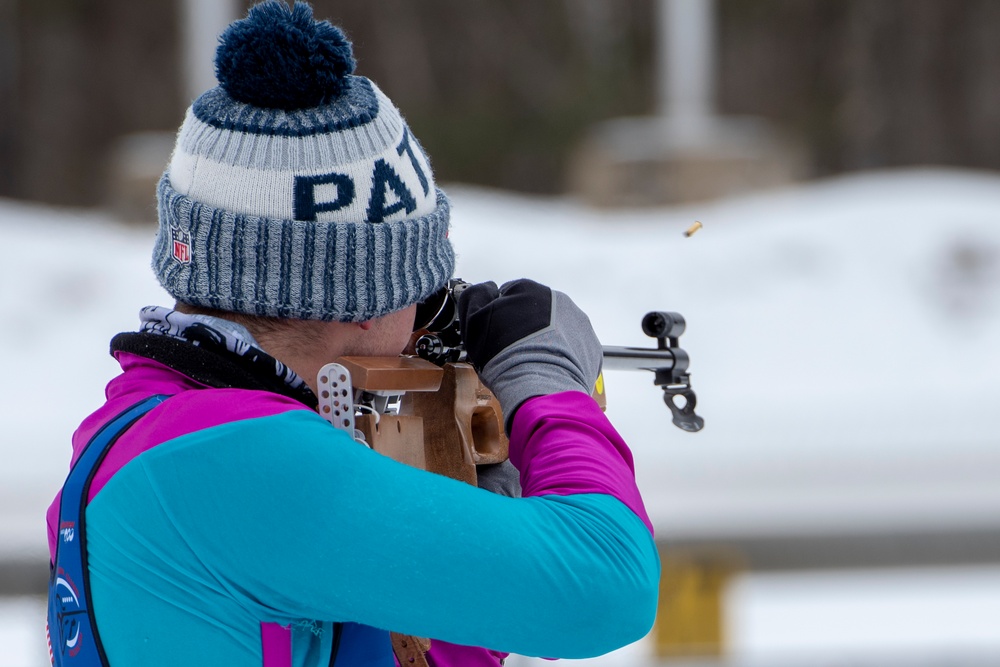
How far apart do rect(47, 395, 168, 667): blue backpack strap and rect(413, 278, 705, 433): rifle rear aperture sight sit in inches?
17.2

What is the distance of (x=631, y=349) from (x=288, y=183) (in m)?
0.72

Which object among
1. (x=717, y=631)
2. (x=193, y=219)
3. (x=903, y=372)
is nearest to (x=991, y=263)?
(x=903, y=372)

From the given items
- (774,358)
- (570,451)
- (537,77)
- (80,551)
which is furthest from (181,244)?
(537,77)

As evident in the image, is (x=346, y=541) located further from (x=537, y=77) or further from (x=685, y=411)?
(x=537, y=77)

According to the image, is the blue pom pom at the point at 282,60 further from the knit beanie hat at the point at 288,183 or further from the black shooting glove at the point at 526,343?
the black shooting glove at the point at 526,343

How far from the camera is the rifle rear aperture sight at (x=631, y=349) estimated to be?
1.55 m

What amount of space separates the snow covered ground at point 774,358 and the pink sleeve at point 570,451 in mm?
2577

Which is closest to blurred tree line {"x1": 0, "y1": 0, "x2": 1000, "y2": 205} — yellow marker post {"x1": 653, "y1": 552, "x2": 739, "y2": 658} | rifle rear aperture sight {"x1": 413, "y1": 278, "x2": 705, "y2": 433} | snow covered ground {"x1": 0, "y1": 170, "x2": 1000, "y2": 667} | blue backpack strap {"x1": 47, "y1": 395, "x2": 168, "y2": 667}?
snow covered ground {"x1": 0, "y1": 170, "x2": 1000, "y2": 667}

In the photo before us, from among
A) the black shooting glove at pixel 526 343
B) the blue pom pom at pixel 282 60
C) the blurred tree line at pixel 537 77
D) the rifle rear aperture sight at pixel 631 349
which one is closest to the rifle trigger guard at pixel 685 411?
the rifle rear aperture sight at pixel 631 349

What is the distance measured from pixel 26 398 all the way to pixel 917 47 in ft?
41.1

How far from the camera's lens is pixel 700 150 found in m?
8.58

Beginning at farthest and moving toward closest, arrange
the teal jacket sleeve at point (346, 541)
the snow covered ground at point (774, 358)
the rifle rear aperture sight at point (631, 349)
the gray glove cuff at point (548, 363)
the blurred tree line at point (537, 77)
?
1. the blurred tree line at point (537, 77)
2. the snow covered ground at point (774, 358)
3. the rifle rear aperture sight at point (631, 349)
4. the gray glove cuff at point (548, 363)
5. the teal jacket sleeve at point (346, 541)

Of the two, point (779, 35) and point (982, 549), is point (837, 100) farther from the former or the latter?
point (982, 549)

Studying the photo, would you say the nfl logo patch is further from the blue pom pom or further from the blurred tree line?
the blurred tree line
